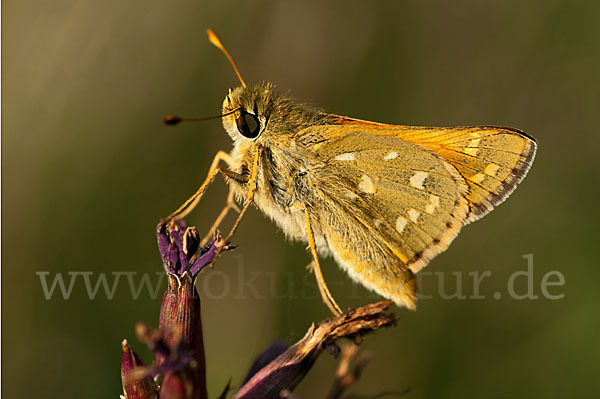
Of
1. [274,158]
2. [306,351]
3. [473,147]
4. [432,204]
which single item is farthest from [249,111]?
[306,351]

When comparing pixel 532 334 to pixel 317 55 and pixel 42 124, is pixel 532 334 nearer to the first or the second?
pixel 317 55

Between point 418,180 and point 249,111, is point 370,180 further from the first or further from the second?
point 249,111

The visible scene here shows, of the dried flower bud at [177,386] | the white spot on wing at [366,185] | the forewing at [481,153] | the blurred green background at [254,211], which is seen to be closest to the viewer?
the dried flower bud at [177,386]

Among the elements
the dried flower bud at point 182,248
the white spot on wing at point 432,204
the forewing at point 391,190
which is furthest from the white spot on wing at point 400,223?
the dried flower bud at point 182,248

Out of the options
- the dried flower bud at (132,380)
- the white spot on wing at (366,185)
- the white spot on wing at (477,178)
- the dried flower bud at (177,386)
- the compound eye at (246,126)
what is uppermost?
the compound eye at (246,126)

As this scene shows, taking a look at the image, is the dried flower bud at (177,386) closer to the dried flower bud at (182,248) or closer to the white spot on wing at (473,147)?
the dried flower bud at (182,248)

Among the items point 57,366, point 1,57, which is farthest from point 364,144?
point 1,57

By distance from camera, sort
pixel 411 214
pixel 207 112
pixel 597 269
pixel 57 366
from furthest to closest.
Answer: pixel 207 112
pixel 597 269
pixel 57 366
pixel 411 214
